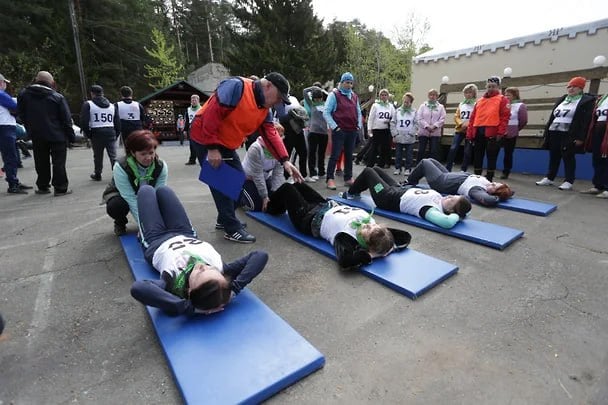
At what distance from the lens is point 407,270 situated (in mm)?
2871

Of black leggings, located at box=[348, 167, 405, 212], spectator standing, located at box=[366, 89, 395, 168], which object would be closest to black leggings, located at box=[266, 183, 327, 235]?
black leggings, located at box=[348, 167, 405, 212]

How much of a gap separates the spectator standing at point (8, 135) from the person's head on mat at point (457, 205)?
7007 mm

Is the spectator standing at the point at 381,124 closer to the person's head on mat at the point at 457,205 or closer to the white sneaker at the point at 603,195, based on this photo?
the person's head on mat at the point at 457,205

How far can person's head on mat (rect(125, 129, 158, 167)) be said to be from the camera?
3.16m

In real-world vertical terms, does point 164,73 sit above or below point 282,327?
above

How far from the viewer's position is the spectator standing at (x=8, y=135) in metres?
5.46

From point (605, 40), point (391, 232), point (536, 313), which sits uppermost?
point (605, 40)

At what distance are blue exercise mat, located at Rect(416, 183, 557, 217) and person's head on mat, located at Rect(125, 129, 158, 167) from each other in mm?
4592

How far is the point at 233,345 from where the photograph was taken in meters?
1.92

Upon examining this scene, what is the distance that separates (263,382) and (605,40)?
11.8m

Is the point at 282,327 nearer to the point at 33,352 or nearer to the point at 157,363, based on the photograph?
the point at 157,363

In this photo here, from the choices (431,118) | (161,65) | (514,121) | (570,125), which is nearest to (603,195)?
(570,125)

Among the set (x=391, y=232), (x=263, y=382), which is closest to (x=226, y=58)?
(x=391, y=232)

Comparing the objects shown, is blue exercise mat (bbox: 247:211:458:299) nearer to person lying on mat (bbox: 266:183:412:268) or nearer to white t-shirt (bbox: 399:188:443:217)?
person lying on mat (bbox: 266:183:412:268)
